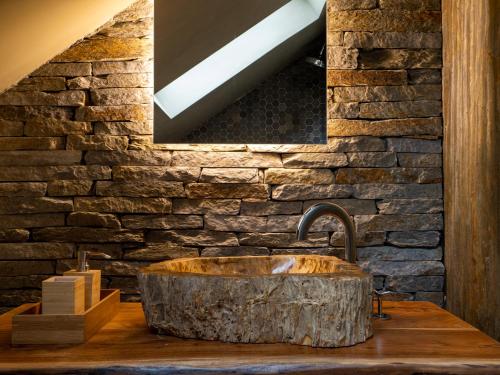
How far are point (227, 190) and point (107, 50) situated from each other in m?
0.72

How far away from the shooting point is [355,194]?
212 cm

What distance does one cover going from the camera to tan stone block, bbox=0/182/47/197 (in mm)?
2121

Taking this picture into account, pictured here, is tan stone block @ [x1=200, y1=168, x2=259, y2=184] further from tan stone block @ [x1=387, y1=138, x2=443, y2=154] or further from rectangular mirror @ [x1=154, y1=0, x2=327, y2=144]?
tan stone block @ [x1=387, y1=138, x2=443, y2=154]

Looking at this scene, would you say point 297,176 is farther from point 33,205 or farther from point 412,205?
point 33,205

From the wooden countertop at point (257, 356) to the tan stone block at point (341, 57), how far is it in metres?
1.14

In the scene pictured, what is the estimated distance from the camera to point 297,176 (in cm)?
212

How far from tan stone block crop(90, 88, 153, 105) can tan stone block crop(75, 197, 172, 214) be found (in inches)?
14.7

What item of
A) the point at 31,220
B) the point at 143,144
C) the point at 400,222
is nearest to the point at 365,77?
the point at 400,222

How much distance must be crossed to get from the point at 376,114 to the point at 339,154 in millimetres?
213

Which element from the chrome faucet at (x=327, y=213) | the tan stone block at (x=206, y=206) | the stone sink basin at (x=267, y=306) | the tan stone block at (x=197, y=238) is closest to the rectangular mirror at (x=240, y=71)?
the tan stone block at (x=206, y=206)

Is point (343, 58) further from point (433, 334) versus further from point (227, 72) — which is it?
point (433, 334)

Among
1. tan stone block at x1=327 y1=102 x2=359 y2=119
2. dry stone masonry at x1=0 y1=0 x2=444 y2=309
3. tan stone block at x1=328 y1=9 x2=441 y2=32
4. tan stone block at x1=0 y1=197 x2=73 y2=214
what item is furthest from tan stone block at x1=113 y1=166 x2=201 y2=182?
tan stone block at x1=328 y1=9 x2=441 y2=32

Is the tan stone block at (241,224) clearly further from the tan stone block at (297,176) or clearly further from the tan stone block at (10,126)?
the tan stone block at (10,126)

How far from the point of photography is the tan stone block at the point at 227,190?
2.12 metres
